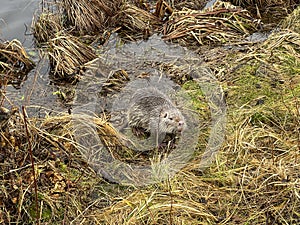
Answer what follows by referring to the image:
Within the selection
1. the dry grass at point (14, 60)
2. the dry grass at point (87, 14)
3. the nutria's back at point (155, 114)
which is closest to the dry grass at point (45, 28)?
the dry grass at point (87, 14)

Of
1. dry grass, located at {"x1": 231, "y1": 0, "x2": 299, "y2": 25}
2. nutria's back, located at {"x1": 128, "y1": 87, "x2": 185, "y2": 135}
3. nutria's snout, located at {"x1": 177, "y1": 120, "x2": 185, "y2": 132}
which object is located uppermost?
nutria's back, located at {"x1": 128, "y1": 87, "x2": 185, "y2": 135}

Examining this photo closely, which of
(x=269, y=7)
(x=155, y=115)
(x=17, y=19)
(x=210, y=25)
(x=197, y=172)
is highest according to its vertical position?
(x=17, y=19)

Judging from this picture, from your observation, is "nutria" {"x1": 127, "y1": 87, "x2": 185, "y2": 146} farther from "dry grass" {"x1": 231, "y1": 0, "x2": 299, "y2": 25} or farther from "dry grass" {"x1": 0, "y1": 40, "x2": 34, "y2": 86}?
"dry grass" {"x1": 231, "y1": 0, "x2": 299, "y2": 25}

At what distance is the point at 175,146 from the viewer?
192 inches

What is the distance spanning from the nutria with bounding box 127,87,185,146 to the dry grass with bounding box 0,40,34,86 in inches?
89.9

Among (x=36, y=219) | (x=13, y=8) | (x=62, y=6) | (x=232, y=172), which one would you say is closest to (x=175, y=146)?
(x=232, y=172)

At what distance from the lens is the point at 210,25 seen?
7.35 m

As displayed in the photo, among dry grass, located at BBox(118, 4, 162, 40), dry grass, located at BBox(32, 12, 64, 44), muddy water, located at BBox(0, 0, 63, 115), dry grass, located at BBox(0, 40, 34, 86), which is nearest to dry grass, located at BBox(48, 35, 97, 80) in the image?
muddy water, located at BBox(0, 0, 63, 115)

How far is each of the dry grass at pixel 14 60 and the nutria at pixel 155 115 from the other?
7.49 ft

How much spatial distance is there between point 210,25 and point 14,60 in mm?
3032

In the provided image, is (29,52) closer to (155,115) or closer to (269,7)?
(155,115)

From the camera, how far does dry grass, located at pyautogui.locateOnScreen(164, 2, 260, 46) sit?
718 centimetres

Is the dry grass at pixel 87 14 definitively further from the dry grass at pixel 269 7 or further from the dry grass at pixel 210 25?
the dry grass at pixel 269 7

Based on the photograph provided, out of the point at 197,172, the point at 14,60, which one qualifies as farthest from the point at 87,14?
the point at 197,172
